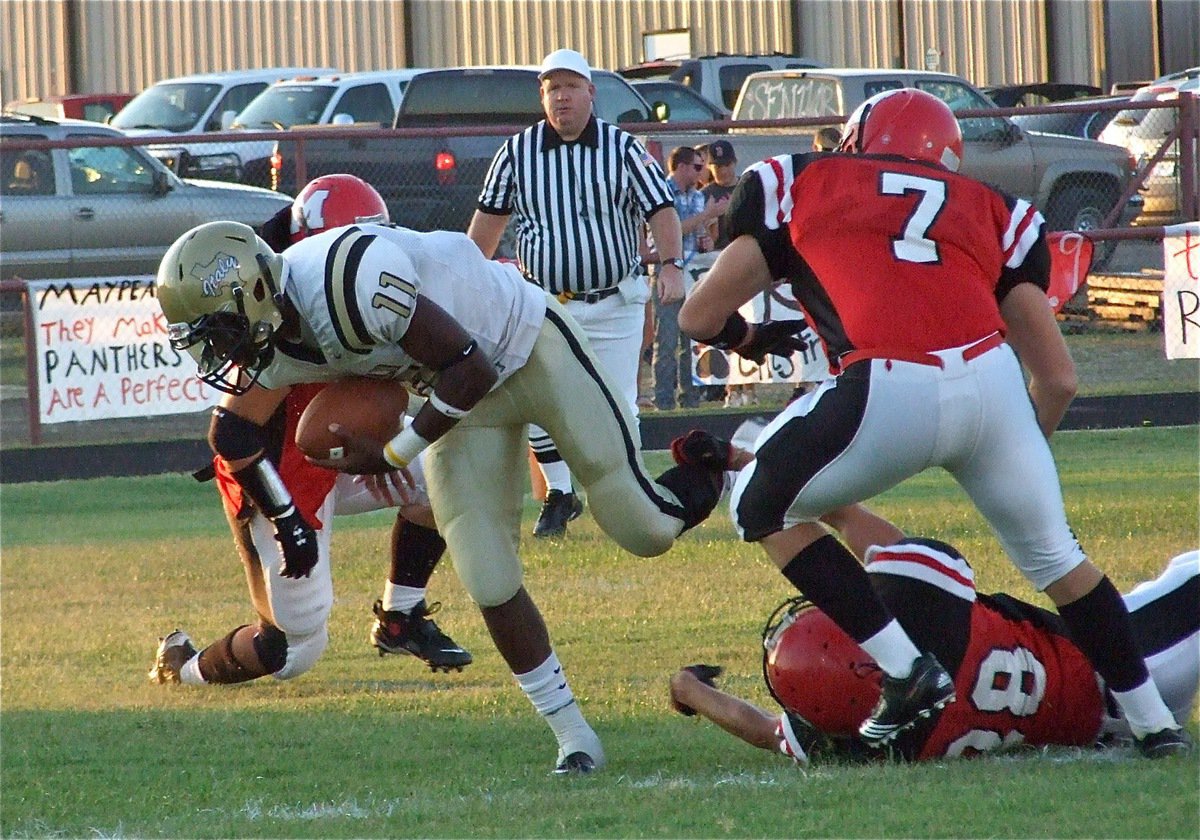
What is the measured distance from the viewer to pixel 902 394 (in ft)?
12.5

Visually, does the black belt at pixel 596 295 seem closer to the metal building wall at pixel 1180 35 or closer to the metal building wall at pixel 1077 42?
the metal building wall at pixel 1077 42

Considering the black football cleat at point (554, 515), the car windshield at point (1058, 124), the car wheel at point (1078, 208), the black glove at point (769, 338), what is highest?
the car windshield at point (1058, 124)

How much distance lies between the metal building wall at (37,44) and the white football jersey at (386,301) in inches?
915

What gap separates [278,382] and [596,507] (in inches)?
33.3

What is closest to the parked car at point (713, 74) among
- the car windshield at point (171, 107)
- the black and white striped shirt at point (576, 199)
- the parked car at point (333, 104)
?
the parked car at point (333, 104)

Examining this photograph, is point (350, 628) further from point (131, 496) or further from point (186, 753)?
point (131, 496)

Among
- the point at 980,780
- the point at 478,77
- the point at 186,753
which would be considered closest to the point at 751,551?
the point at 186,753

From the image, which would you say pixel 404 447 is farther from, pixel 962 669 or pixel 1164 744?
pixel 1164 744

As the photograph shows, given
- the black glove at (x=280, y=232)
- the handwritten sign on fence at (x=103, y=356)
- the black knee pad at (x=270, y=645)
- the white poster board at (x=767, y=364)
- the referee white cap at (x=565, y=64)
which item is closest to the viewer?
the black glove at (x=280, y=232)

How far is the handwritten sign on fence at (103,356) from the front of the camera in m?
10.7

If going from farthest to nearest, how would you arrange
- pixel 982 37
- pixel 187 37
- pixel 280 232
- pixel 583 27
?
pixel 982 37
pixel 583 27
pixel 187 37
pixel 280 232

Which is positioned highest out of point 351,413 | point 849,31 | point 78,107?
point 849,31

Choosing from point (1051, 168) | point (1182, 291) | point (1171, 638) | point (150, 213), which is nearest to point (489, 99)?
A: point (150, 213)

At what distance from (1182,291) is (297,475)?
670 cm
